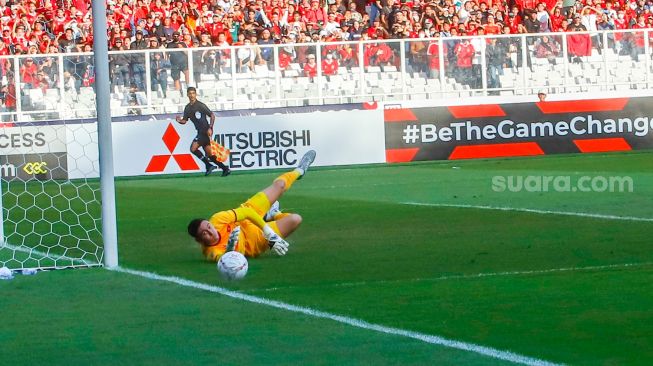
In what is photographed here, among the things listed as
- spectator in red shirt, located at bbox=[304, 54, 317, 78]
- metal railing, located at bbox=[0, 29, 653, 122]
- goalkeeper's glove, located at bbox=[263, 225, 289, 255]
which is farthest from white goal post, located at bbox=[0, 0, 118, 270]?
spectator in red shirt, located at bbox=[304, 54, 317, 78]

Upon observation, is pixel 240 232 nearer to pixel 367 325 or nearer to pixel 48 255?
pixel 48 255

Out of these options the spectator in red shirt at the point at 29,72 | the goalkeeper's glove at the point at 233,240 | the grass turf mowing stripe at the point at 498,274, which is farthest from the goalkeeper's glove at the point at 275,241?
the spectator in red shirt at the point at 29,72

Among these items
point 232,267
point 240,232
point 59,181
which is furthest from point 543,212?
→ point 59,181

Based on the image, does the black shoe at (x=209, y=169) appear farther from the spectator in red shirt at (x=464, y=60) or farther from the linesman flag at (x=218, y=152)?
the spectator in red shirt at (x=464, y=60)

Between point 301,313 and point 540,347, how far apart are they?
2013mm

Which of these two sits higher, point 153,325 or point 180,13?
point 180,13

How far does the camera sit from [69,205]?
18750 millimetres

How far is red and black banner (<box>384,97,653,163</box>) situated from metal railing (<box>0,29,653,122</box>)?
1.95 metres

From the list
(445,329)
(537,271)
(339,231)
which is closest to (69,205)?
(339,231)

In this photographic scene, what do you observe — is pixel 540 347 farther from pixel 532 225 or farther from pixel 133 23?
pixel 133 23

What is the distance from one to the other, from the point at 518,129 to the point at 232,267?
17.0m

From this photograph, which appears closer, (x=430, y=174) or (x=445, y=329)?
(x=445, y=329)

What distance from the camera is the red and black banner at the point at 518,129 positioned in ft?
86.4

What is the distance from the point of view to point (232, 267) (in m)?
10.7
